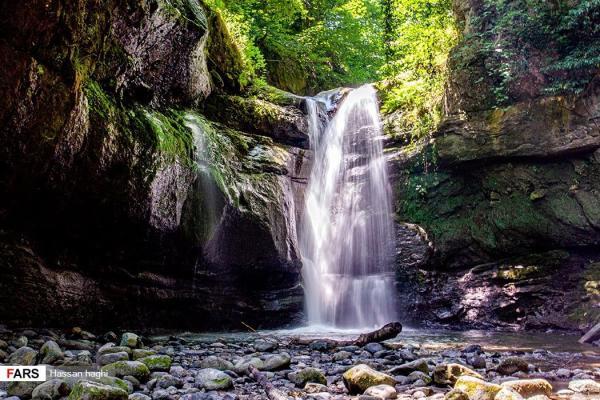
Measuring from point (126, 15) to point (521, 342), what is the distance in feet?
26.3

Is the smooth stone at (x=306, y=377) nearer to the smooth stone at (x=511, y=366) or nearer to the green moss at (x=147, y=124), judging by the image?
the smooth stone at (x=511, y=366)

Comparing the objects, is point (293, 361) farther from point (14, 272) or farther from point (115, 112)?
point (115, 112)

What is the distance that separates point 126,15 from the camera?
6605 mm

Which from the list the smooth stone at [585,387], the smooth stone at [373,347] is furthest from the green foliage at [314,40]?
the smooth stone at [585,387]

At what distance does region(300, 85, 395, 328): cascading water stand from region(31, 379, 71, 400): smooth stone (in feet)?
22.7

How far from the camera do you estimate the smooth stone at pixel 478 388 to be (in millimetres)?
3179

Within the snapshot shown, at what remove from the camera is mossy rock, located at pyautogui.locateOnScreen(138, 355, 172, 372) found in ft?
13.2

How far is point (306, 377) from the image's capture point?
3.93 metres

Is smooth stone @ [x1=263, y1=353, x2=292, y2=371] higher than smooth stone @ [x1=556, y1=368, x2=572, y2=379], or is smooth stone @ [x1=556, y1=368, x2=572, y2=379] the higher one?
smooth stone @ [x1=263, y1=353, x2=292, y2=371]

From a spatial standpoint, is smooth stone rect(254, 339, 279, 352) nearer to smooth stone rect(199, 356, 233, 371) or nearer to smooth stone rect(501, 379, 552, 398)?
smooth stone rect(199, 356, 233, 371)

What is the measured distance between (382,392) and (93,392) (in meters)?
2.10

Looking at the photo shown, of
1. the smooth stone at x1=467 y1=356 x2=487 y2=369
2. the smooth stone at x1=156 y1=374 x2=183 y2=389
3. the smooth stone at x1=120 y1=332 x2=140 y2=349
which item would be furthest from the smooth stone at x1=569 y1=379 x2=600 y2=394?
the smooth stone at x1=120 y1=332 x2=140 y2=349

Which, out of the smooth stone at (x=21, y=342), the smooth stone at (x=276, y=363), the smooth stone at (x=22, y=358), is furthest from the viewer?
the smooth stone at (x=21, y=342)

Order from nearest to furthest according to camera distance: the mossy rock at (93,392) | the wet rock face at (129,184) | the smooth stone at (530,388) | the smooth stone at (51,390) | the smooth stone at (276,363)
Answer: the mossy rock at (93,392) < the smooth stone at (51,390) < the smooth stone at (530,388) < the smooth stone at (276,363) < the wet rock face at (129,184)
